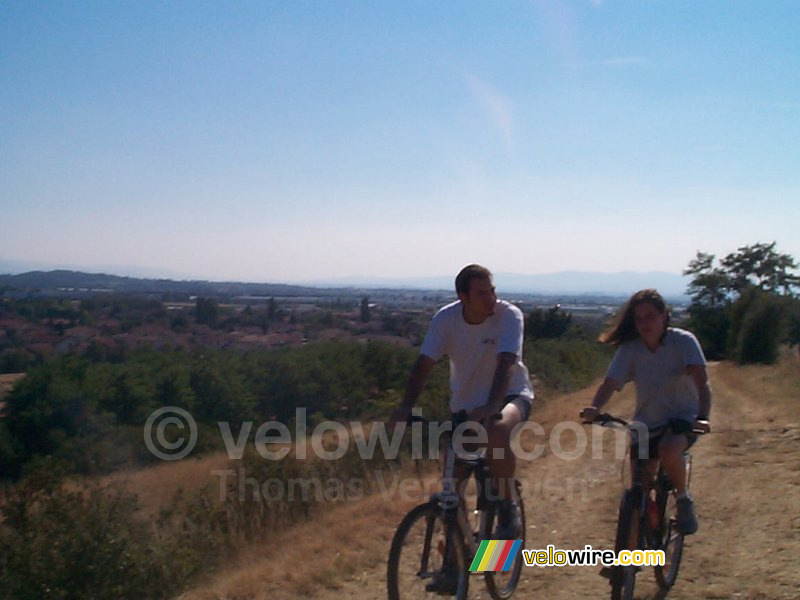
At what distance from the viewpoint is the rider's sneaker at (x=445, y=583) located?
4.15m

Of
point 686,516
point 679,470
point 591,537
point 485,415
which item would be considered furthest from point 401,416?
point 591,537

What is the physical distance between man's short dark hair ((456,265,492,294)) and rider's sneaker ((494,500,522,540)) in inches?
50.0

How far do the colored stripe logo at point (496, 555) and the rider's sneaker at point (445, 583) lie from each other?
6.4 inches

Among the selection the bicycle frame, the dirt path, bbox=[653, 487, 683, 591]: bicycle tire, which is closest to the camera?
the bicycle frame

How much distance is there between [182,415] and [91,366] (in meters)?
6.87

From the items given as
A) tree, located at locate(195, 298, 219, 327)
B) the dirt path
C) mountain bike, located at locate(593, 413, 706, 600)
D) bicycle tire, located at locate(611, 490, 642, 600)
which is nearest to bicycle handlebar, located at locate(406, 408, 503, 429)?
mountain bike, located at locate(593, 413, 706, 600)

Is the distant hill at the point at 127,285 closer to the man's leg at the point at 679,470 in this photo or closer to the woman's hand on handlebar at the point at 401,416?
the woman's hand on handlebar at the point at 401,416

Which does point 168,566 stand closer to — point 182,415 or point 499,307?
point 499,307

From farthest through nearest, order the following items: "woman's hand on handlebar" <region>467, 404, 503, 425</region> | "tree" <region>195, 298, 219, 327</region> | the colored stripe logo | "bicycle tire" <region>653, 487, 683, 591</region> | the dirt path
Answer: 1. "tree" <region>195, 298, 219, 327</region>
2. the dirt path
3. "bicycle tire" <region>653, 487, 683, 591</region>
4. the colored stripe logo
5. "woman's hand on handlebar" <region>467, 404, 503, 425</region>

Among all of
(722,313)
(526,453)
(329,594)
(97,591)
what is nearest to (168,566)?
(97,591)

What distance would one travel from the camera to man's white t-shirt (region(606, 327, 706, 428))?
15.0 feet

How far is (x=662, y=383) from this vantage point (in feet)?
15.0

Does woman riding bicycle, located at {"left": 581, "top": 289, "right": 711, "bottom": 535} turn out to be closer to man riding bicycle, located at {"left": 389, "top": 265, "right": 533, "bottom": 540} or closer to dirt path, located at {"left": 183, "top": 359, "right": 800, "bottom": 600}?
man riding bicycle, located at {"left": 389, "top": 265, "right": 533, "bottom": 540}

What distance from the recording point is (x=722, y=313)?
156 feet
